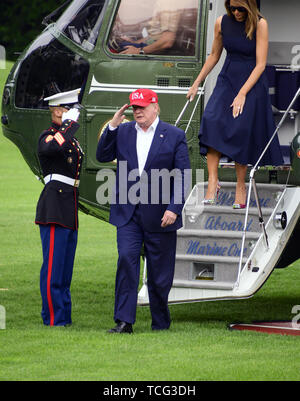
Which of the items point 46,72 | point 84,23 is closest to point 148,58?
point 84,23

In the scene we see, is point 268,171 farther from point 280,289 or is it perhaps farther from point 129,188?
point 280,289

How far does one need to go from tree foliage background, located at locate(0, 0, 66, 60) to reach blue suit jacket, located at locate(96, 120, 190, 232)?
116ft

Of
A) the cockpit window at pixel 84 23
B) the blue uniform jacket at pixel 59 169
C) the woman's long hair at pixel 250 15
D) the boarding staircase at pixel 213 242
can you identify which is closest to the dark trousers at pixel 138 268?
the boarding staircase at pixel 213 242

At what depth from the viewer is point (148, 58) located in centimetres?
964

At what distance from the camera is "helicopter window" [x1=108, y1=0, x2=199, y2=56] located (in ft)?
31.6

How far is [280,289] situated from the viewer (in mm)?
11781

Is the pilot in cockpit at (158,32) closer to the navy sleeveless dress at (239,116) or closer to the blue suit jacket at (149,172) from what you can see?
the navy sleeveless dress at (239,116)

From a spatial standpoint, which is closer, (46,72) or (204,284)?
(204,284)

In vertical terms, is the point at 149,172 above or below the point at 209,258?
above

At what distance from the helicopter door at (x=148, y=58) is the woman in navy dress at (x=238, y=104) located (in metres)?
0.76

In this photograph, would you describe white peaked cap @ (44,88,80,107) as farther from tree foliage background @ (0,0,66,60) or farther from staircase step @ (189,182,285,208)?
tree foliage background @ (0,0,66,60)

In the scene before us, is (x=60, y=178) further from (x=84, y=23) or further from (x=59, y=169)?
(x=84, y=23)

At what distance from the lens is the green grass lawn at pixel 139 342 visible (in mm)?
6738

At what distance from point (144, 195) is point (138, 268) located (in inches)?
21.4
